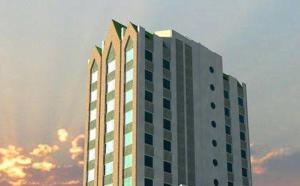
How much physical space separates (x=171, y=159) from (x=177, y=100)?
10.3 m

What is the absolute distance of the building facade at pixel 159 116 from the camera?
3250 inches

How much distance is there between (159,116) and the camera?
8538 cm

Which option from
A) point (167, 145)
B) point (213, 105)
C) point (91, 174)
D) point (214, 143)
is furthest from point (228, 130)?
point (91, 174)

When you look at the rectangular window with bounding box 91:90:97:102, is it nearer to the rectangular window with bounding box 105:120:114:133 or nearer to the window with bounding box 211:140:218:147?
the rectangular window with bounding box 105:120:114:133

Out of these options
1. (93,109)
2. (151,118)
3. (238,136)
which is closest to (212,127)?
(238,136)

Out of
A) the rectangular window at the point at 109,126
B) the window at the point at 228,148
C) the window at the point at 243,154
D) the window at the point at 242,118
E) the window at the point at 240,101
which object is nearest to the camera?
the rectangular window at the point at 109,126

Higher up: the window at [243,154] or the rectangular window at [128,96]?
the rectangular window at [128,96]

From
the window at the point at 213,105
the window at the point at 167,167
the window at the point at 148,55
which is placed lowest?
the window at the point at 167,167

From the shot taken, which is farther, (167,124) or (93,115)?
(93,115)

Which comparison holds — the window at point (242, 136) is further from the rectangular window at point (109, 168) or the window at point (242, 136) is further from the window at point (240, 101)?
the rectangular window at point (109, 168)

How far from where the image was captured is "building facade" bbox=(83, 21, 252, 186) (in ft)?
271

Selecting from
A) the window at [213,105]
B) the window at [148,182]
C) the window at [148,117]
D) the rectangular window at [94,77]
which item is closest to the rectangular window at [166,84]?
the window at [148,117]

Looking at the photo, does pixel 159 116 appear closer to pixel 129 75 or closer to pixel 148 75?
pixel 148 75

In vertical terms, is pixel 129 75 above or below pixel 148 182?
above
